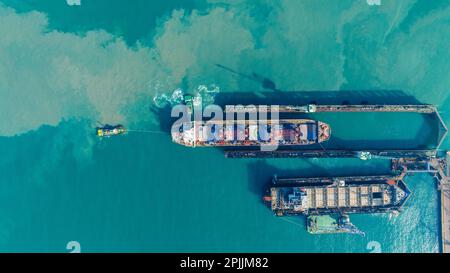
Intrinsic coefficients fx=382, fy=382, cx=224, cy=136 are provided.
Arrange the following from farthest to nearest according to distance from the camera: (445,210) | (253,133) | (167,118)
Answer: (445,210) → (167,118) → (253,133)

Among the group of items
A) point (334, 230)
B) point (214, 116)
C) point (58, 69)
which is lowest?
point (334, 230)

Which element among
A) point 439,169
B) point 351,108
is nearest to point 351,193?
point 351,108

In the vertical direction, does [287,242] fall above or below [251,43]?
below

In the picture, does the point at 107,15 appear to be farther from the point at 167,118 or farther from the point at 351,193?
the point at 351,193

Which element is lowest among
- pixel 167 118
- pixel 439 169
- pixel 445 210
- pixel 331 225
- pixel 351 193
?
pixel 331 225
